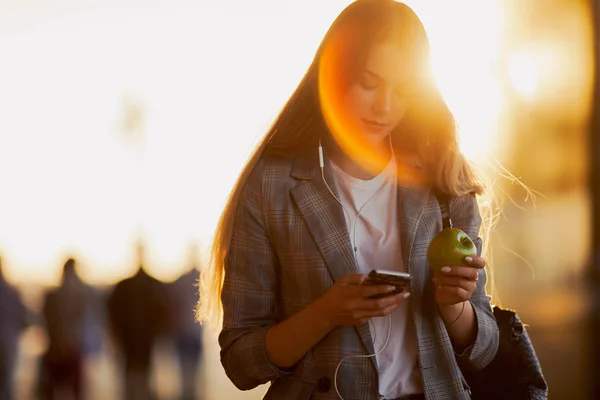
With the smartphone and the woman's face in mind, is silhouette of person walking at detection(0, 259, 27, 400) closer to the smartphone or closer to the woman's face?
the woman's face

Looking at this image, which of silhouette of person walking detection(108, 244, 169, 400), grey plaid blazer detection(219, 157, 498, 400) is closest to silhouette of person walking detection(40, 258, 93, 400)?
silhouette of person walking detection(108, 244, 169, 400)

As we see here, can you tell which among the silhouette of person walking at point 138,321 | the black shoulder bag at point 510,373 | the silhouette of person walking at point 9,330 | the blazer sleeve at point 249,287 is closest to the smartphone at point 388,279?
the blazer sleeve at point 249,287

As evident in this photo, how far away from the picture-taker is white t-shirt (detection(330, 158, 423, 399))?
230 cm

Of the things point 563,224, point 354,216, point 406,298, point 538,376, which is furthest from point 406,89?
point 563,224

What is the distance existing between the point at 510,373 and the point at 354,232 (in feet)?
2.22

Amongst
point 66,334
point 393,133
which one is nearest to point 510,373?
point 393,133

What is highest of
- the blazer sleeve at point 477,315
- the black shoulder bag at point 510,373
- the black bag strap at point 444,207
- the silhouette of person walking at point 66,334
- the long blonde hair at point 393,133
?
Answer: the long blonde hair at point 393,133

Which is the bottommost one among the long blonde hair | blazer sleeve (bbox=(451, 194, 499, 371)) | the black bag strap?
blazer sleeve (bbox=(451, 194, 499, 371))

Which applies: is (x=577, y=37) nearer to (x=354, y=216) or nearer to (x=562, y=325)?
(x=562, y=325)

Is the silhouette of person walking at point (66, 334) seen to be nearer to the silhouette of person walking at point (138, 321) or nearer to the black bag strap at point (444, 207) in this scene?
the silhouette of person walking at point (138, 321)

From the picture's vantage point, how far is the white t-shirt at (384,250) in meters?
2.30

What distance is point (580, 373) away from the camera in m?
9.39

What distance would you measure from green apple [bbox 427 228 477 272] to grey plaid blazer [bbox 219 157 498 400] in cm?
5

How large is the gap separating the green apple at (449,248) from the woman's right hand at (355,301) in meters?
0.19
